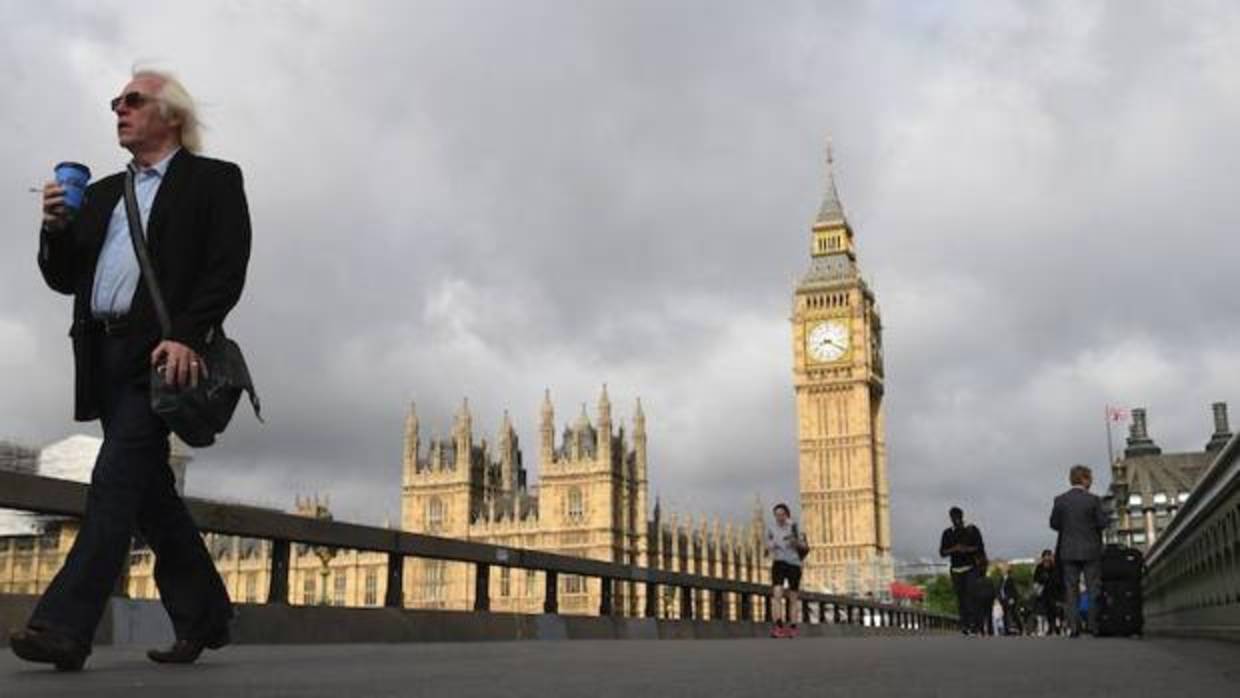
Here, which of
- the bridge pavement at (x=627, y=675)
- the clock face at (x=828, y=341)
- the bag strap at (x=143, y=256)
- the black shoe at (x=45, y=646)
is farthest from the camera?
the clock face at (x=828, y=341)

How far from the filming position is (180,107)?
14.7 feet

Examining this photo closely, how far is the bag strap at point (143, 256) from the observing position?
409 centimetres

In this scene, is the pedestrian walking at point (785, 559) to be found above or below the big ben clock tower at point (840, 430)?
below

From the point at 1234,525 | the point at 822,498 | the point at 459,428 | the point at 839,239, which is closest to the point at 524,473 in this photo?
the point at 459,428

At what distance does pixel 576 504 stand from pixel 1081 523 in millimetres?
68202

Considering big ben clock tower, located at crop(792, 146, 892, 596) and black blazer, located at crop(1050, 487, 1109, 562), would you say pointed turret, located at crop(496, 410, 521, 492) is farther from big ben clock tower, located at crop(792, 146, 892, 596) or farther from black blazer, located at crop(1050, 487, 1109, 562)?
black blazer, located at crop(1050, 487, 1109, 562)

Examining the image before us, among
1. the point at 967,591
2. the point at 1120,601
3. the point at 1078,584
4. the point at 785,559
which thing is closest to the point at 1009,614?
the point at 967,591

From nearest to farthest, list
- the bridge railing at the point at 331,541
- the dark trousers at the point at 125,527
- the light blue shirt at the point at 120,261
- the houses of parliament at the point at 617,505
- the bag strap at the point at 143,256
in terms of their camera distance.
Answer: the dark trousers at the point at 125,527, the bag strap at the point at 143,256, the light blue shirt at the point at 120,261, the bridge railing at the point at 331,541, the houses of parliament at the point at 617,505

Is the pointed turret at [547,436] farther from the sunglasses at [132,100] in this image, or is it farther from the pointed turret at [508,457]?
the sunglasses at [132,100]

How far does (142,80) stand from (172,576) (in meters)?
1.76

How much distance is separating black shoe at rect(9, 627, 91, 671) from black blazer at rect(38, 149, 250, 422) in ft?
2.53

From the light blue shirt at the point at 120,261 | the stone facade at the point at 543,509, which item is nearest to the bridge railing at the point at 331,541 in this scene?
the light blue shirt at the point at 120,261

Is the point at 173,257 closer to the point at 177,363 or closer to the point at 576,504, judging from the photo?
the point at 177,363

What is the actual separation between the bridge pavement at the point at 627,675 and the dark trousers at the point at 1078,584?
5.38 meters
